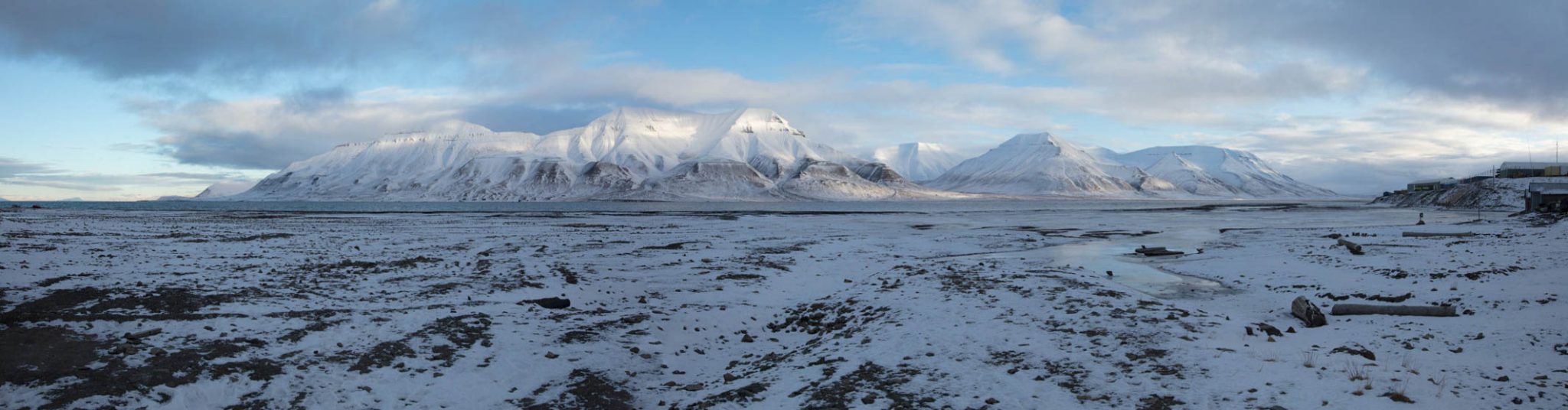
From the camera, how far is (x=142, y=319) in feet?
50.3

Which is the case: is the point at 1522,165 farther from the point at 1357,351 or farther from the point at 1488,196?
the point at 1357,351

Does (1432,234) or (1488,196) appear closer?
(1432,234)

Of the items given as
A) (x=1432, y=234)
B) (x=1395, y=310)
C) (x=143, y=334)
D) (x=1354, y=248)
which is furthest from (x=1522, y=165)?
(x=143, y=334)

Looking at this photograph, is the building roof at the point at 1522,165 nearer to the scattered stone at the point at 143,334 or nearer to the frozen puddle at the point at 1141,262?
the frozen puddle at the point at 1141,262

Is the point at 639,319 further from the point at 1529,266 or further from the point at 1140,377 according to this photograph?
the point at 1529,266

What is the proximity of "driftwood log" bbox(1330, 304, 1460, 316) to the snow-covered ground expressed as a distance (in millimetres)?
445

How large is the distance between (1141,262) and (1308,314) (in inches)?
655

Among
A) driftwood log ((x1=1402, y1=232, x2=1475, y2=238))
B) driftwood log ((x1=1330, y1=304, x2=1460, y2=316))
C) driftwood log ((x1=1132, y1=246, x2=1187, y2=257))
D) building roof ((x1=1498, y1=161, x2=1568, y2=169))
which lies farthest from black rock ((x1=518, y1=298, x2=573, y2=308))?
building roof ((x1=1498, y1=161, x2=1568, y2=169))

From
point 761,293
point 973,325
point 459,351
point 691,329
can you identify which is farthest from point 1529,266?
point 459,351

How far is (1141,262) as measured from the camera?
103 ft

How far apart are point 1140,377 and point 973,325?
4.35 m

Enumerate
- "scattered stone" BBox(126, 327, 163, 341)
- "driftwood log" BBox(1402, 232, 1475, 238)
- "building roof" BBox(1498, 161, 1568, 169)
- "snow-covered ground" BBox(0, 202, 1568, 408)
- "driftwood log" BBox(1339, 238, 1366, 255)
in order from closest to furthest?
"snow-covered ground" BBox(0, 202, 1568, 408) < "scattered stone" BBox(126, 327, 163, 341) < "driftwood log" BBox(1339, 238, 1366, 255) < "driftwood log" BBox(1402, 232, 1475, 238) < "building roof" BBox(1498, 161, 1568, 169)

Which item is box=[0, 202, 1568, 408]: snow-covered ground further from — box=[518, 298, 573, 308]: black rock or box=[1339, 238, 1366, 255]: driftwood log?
box=[1339, 238, 1366, 255]: driftwood log

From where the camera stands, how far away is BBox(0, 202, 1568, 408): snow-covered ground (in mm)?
11055
